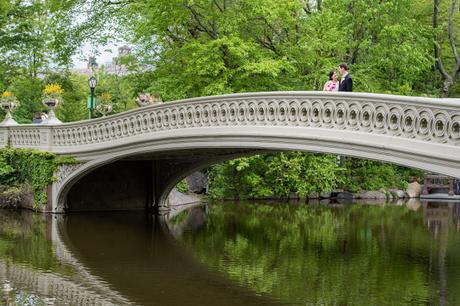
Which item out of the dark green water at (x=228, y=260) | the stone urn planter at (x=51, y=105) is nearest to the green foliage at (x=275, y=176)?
the dark green water at (x=228, y=260)

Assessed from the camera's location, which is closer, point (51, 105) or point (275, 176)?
point (51, 105)

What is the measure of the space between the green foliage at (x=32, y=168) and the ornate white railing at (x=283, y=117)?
1.10 feet

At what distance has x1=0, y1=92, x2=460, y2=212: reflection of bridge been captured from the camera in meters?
11.3

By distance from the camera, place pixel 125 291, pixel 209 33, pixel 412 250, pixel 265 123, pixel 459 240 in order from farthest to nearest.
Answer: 1. pixel 209 33
2. pixel 459 240
3. pixel 412 250
4. pixel 265 123
5. pixel 125 291

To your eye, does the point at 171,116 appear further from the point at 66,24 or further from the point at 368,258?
the point at 66,24

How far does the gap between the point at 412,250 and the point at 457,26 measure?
21.6 m

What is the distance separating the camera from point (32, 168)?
21.8 m

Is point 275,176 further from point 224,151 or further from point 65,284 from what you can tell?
point 65,284

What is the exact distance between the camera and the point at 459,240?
60.6 ft

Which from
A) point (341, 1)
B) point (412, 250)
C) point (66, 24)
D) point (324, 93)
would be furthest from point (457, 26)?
point (324, 93)

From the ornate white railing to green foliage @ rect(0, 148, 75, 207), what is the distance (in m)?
0.34

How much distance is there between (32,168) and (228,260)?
879 cm

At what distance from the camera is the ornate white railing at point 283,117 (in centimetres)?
1118

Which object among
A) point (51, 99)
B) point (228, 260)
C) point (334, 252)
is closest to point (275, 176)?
point (51, 99)
